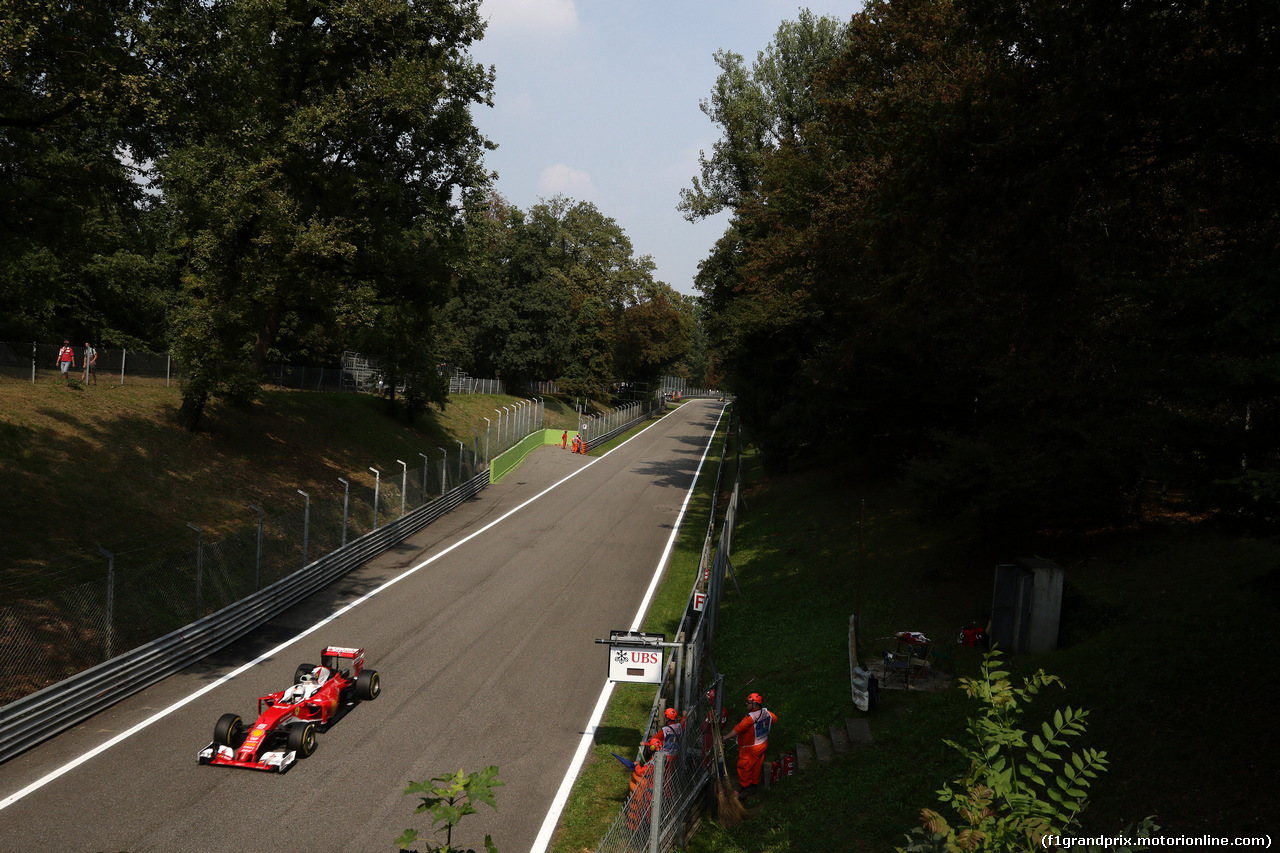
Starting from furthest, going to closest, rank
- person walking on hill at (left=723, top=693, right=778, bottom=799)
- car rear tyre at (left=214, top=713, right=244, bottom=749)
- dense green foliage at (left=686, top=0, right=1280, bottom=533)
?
car rear tyre at (left=214, top=713, right=244, bottom=749)
person walking on hill at (left=723, top=693, right=778, bottom=799)
dense green foliage at (left=686, top=0, right=1280, bottom=533)

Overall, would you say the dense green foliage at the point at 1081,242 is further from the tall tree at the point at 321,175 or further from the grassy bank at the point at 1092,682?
the tall tree at the point at 321,175

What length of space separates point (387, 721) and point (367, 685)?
30.0 inches

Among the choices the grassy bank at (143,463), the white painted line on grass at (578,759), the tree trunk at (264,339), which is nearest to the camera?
the white painted line on grass at (578,759)

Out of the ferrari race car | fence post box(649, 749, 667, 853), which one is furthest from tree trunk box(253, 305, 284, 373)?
fence post box(649, 749, 667, 853)

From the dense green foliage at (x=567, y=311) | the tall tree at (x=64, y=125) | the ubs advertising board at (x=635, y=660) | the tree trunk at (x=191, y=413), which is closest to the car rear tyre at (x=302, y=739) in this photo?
the ubs advertising board at (x=635, y=660)

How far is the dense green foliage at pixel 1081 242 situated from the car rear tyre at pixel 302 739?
10.7 metres

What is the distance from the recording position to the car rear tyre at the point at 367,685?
43.7ft

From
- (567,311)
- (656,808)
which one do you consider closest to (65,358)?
(656,808)

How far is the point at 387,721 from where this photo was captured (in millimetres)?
12938

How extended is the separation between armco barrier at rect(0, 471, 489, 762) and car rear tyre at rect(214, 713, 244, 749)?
265 centimetres

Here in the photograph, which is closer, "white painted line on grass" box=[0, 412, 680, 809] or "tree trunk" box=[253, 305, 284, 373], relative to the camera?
"white painted line on grass" box=[0, 412, 680, 809]

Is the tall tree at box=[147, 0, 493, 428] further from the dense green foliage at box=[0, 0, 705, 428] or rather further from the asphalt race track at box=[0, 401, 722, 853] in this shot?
the asphalt race track at box=[0, 401, 722, 853]

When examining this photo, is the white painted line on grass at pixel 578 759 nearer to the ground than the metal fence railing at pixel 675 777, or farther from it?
nearer to the ground

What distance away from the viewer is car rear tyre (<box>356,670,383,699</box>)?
13.3 meters
